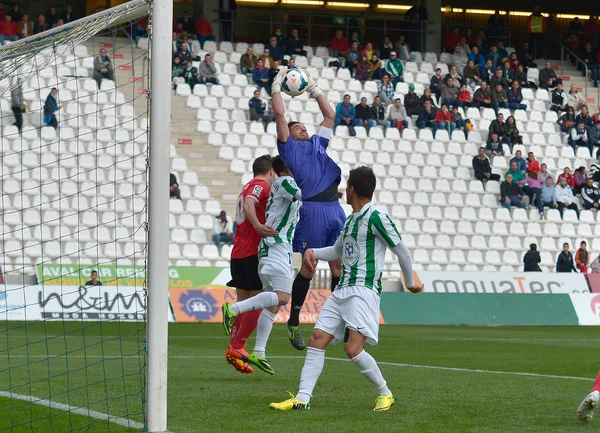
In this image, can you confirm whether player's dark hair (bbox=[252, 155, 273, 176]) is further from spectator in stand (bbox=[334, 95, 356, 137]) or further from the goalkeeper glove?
spectator in stand (bbox=[334, 95, 356, 137])

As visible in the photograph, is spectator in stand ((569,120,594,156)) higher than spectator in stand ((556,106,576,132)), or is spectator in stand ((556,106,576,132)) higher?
spectator in stand ((556,106,576,132))

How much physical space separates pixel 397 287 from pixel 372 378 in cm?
1695

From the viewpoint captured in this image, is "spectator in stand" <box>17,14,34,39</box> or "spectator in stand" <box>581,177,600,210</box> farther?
"spectator in stand" <box>581,177,600,210</box>

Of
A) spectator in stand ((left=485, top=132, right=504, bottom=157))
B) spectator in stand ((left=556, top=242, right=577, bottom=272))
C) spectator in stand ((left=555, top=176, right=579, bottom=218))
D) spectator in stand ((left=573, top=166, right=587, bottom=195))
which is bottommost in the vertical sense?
spectator in stand ((left=556, top=242, right=577, bottom=272))

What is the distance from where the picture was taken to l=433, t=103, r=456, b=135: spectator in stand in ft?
99.0

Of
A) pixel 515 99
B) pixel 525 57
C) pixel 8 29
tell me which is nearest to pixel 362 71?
pixel 515 99

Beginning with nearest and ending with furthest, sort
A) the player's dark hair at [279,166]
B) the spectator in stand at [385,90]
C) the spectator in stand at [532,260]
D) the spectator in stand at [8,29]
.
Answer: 1. the player's dark hair at [279,166]
2. the spectator in stand at [532,260]
3. the spectator in stand at [8,29]
4. the spectator in stand at [385,90]

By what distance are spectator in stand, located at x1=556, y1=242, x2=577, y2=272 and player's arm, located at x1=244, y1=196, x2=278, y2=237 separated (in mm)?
17787

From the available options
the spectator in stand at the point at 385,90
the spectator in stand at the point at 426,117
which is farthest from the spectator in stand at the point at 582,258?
the spectator in stand at the point at 385,90

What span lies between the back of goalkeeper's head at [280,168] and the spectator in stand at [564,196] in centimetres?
2061

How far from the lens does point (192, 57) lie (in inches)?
1147

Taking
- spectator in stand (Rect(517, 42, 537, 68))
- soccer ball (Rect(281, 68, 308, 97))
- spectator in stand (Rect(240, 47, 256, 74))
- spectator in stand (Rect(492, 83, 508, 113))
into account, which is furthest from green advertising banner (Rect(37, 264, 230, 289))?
spectator in stand (Rect(517, 42, 537, 68))

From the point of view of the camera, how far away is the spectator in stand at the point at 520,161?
28.8 metres

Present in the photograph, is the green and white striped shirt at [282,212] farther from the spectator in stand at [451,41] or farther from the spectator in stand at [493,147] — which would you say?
the spectator in stand at [451,41]
